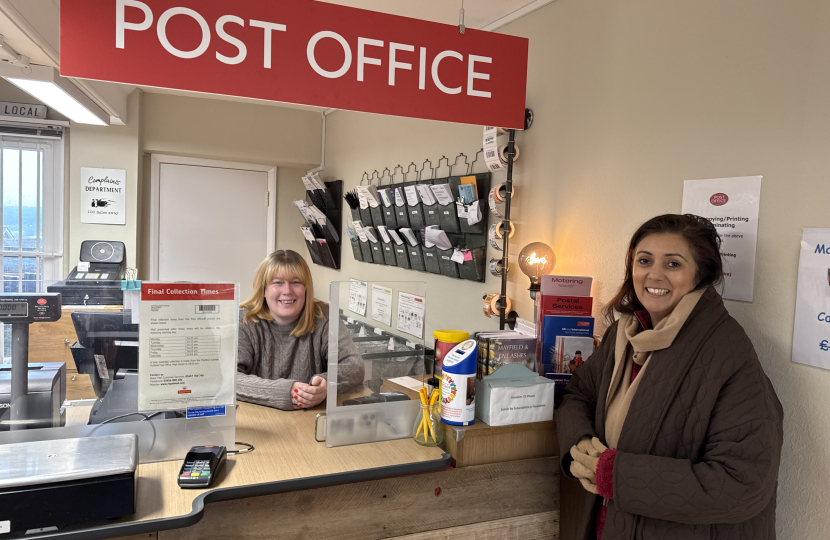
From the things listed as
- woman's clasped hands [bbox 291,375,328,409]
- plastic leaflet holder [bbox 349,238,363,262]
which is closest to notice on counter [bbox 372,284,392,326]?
woman's clasped hands [bbox 291,375,328,409]

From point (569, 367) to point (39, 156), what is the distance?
4448 mm

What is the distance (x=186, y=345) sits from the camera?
1.59 metres

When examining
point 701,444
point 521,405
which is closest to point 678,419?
point 701,444

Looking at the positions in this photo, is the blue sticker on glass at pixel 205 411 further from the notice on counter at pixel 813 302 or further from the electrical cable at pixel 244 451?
the notice on counter at pixel 813 302

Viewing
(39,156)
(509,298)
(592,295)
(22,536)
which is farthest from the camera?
(39,156)

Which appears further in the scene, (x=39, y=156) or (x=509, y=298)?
(x=39, y=156)

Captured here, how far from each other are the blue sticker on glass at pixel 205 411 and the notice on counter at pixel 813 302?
5.34 feet

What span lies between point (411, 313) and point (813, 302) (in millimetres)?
1130

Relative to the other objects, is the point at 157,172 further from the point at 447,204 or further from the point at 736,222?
the point at 736,222

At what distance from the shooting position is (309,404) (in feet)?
6.57

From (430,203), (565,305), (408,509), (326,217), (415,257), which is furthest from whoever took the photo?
(326,217)

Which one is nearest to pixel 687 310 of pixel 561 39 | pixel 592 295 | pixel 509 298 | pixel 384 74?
pixel 592 295

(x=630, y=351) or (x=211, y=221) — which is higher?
(x=211, y=221)

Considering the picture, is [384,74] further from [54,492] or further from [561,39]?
[54,492]
